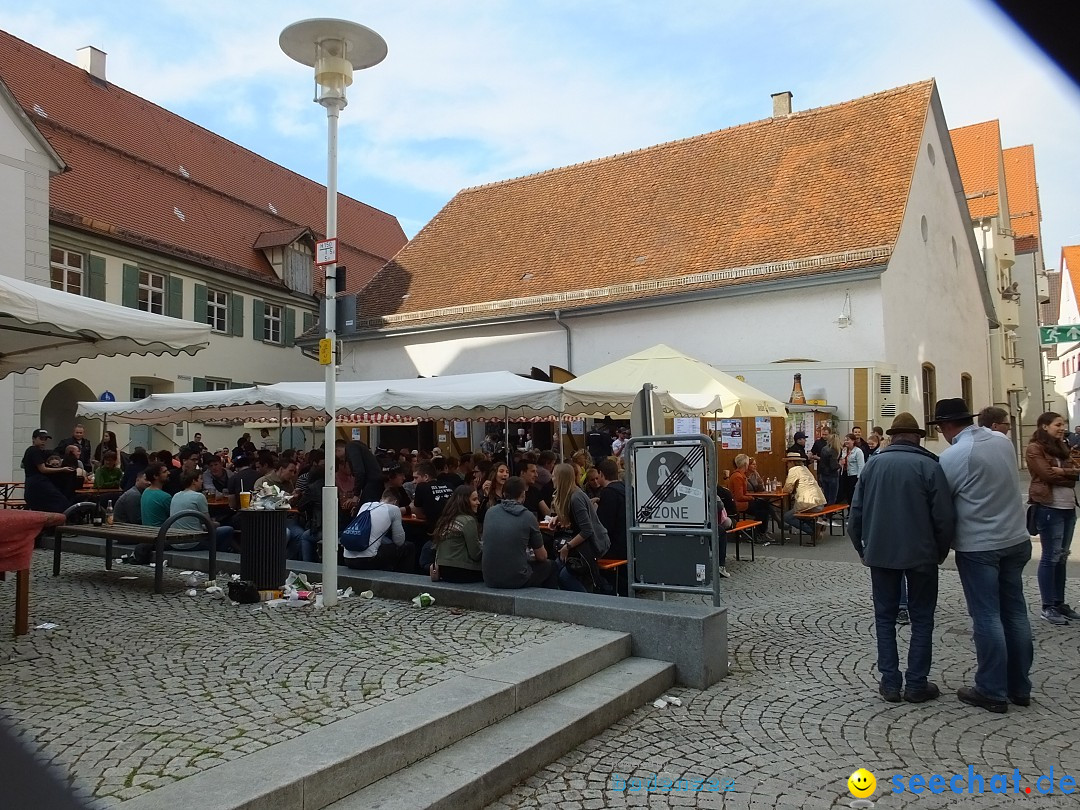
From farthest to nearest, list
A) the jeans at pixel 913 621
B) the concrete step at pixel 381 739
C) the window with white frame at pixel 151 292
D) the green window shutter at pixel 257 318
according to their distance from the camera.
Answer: the green window shutter at pixel 257 318 < the window with white frame at pixel 151 292 < the jeans at pixel 913 621 < the concrete step at pixel 381 739

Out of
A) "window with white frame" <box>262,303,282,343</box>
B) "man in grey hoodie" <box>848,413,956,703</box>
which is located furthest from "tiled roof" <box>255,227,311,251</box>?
"man in grey hoodie" <box>848,413,956,703</box>

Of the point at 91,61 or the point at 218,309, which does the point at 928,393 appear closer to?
the point at 218,309

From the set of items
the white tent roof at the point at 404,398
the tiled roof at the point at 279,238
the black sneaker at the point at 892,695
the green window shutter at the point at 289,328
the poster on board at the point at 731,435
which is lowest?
the black sneaker at the point at 892,695

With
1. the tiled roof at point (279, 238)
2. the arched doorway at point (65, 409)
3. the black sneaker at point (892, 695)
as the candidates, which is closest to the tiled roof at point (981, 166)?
the tiled roof at point (279, 238)

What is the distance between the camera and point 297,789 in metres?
3.34

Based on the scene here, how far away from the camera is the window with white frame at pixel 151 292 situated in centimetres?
2353

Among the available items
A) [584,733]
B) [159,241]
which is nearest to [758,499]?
[584,733]

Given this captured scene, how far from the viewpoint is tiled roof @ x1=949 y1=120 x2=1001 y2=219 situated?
31.3 m

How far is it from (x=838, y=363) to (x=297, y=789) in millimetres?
15461

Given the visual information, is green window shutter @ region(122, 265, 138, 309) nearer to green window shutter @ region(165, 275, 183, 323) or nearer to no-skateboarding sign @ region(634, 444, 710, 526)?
green window shutter @ region(165, 275, 183, 323)

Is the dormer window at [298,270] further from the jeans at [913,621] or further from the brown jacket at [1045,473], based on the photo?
the jeans at [913,621]

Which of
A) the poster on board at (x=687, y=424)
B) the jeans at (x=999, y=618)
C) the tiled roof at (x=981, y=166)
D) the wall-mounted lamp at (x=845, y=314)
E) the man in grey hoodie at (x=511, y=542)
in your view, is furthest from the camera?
the tiled roof at (x=981, y=166)

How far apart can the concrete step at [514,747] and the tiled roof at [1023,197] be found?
40.2 m

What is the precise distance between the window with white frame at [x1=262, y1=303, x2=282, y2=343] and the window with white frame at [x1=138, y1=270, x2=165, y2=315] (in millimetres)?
4135
